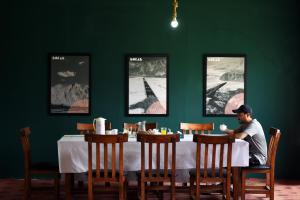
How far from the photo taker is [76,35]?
636cm

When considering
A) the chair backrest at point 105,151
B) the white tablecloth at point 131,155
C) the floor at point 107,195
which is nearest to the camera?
the chair backrest at point 105,151

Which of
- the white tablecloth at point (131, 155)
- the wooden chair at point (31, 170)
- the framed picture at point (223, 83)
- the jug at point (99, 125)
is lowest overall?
the wooden chair at point (31, 170)

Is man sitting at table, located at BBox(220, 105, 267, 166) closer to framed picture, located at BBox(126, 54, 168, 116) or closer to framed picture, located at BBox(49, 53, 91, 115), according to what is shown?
framed picture, located at BBox(126, 54, 168, 116)

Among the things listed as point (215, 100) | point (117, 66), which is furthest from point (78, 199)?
point (215, 100)

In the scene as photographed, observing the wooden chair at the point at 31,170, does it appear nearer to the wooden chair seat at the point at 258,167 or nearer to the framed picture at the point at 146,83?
the framed picture at the point at 146,83

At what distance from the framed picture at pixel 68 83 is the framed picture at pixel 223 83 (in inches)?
71.7

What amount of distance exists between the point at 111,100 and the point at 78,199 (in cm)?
171

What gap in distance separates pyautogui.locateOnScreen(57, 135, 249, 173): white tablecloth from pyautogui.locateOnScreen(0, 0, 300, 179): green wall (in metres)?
1.72

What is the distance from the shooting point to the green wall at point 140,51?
249 inches


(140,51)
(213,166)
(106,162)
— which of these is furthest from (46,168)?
(140,51)

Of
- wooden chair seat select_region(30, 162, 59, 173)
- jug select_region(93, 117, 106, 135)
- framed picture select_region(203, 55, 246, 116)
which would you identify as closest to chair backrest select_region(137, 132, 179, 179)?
jug select_region(93, 117, 106, 135)

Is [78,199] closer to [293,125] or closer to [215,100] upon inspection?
[215,100]

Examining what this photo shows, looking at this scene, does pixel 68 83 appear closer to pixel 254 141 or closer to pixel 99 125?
pixel 99 125

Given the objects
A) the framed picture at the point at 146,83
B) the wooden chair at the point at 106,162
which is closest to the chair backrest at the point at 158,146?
the wooden chair at the point at 106,162
